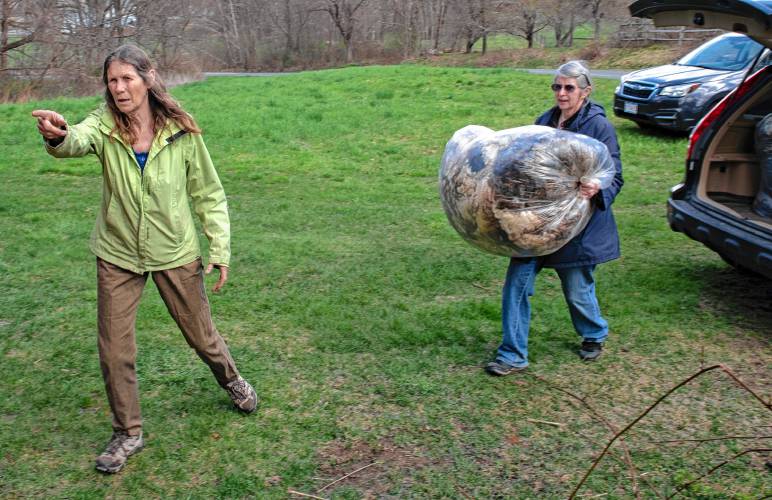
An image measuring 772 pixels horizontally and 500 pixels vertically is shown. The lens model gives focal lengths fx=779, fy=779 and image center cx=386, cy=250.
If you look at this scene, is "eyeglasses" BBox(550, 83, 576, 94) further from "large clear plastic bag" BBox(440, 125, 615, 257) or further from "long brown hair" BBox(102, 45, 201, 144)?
"long brown hair" BBox(102, 45, 201, 144)

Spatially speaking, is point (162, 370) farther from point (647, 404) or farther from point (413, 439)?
point (647, 404)

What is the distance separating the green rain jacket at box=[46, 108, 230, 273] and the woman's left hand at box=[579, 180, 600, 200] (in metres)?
2.04

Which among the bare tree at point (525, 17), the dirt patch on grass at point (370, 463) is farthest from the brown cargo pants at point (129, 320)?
the bare tree at point (525, 17)

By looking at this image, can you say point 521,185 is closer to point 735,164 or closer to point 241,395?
point 241,395

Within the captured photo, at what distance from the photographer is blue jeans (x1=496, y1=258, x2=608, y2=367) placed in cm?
467

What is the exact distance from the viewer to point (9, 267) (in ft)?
22.7

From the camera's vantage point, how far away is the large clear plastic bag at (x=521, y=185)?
13.4 feet

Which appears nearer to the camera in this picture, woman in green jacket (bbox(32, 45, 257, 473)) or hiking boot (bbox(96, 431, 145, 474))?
woman in green jacket (bbox(32, 45, 257, 473))

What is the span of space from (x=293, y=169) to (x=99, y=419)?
7318mm

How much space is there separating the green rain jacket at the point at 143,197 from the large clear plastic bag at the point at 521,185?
1404 mm

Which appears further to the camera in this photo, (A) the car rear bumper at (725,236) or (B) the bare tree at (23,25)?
(B) the bare tree at (23,25)

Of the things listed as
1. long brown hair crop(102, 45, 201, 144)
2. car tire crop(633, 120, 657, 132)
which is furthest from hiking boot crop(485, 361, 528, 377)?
car tire crop(633, 120, 657, 132)

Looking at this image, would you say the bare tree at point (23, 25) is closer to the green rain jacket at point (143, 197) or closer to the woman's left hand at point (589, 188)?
the green rain jacket at point (143, 197)

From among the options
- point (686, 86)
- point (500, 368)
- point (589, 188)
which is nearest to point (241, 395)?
point (500, 368)
